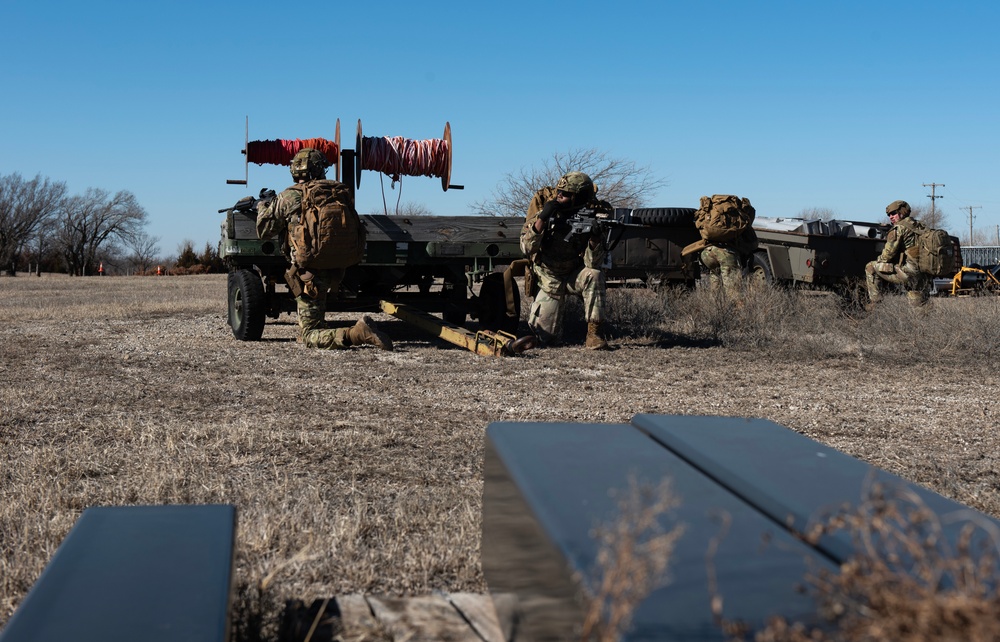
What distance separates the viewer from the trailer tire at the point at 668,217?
47.1 feet

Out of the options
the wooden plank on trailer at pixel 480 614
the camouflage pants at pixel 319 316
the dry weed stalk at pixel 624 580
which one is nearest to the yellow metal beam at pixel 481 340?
the camouflage pants at pixel 319 316

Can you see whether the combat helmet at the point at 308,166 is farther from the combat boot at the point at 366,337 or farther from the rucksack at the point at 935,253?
the rucksack at the point at 935,253

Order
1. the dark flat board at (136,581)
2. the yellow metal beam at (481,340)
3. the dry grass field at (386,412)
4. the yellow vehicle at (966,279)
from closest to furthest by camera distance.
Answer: the dark flat board at (136,581) < the dry grass field at (386,412) < the yellow metal beam at (481,340) < the yellow vehicle at (966,279)

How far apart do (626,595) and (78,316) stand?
44.7 feet

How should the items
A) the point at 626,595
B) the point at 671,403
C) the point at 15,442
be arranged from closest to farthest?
the point at 626,595, the point at 15,442, the point at 671,403

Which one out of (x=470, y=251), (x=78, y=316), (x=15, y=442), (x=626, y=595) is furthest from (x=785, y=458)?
(x=78, y=316)

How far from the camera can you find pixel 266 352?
9234mm

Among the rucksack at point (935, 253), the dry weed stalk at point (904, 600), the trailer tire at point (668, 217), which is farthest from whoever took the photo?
the trailer tire at point (668, 217)

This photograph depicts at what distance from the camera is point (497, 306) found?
10727 mm

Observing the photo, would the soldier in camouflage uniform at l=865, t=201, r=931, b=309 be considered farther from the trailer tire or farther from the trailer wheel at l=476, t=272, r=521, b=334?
the trailer wheel at l=476, t=272, r=521, b=334

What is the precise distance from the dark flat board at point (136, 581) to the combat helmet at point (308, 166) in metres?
7.60

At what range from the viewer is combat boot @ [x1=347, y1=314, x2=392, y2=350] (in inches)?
365

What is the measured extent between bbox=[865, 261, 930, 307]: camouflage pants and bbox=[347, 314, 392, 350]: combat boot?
282 inches

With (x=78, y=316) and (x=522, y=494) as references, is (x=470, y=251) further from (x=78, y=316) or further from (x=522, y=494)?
(x=522, y=494)
